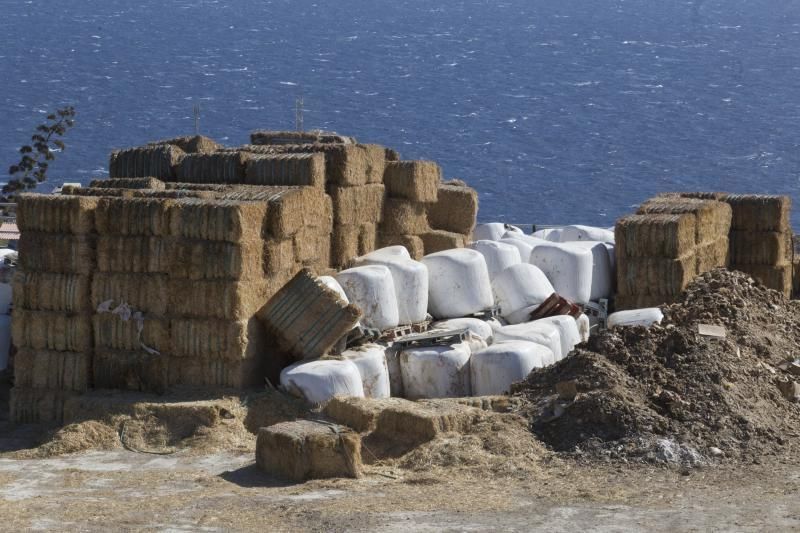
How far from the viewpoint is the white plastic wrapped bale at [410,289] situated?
2198 centimetres

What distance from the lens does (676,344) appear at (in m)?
19.4

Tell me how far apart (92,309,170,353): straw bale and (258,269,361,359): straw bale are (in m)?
1.29

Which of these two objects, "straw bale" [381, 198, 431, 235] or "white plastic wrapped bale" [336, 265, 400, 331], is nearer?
"white plastic wrapped bale" [336, 265, 400, 331]

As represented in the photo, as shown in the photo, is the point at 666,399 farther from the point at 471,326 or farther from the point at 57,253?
the point at 57,253

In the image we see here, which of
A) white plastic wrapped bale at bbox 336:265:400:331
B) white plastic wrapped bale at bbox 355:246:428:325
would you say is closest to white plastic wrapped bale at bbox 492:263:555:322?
white plastic wrapped bale at bbox 355:246:428:325

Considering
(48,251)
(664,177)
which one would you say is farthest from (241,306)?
(664,177)

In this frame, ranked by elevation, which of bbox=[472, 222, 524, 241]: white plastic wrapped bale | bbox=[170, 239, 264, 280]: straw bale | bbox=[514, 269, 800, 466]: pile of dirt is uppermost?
bbox=[472, 222, 524, 241]: white plastic wrapped bale

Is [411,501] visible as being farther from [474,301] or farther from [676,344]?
[474,301]

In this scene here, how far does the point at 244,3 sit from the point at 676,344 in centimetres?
13807

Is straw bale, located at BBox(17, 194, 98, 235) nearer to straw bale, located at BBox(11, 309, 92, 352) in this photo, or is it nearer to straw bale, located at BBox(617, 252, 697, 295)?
straw bale, located at BBox(11, 309, 92, 352)

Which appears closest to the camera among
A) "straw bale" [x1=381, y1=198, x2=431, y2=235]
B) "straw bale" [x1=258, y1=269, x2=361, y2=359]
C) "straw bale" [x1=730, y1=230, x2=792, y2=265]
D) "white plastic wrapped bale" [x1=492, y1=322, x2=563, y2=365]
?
"straw bale" [x1=258, y1=269, x2=361, y2=359]

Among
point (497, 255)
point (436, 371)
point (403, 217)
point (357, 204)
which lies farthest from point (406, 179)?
point (436, 371)

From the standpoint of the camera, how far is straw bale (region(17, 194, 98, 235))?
66.4ft

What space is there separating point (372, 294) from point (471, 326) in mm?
1582
